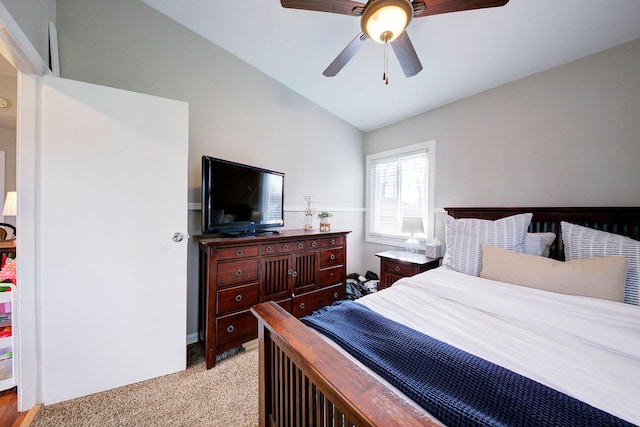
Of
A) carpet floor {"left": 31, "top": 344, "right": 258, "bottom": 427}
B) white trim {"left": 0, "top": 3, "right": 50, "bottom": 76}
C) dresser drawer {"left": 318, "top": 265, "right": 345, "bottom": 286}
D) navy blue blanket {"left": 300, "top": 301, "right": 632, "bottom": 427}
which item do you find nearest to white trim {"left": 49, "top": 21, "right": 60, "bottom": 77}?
white trim {"left": 0, "top": 3, "right": 50, "bottom": 76}

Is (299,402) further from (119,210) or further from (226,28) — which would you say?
(226,28)

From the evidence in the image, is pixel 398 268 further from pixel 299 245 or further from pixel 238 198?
pixel 238 198

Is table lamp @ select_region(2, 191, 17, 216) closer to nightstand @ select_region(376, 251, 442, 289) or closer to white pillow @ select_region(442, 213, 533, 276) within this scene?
nightstand @ select_region(376, 251, 442, 289)

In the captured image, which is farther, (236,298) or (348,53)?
(236,298)

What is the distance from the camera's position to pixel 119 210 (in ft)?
5.08

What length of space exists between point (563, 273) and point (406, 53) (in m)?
1.81

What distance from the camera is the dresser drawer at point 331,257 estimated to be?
8.27 feet

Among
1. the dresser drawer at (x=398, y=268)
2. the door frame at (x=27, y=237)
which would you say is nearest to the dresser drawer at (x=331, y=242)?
the dresser drawer at (x=398, y=268)

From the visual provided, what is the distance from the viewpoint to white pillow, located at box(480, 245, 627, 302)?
A: 1.31 m

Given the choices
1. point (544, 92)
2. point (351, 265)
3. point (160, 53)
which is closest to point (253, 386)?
point (351, 265)

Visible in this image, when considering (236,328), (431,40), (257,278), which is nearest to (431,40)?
(431,40)

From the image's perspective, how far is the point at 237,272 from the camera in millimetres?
1886

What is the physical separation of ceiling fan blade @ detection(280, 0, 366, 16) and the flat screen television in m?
1.18

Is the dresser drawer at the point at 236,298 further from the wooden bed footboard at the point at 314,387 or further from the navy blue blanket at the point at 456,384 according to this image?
the navy blue blanket at the point at 456,384
